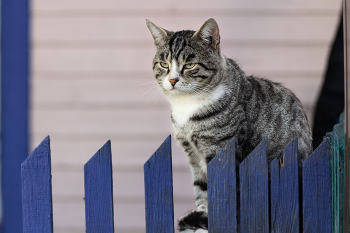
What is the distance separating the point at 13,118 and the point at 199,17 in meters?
1.66

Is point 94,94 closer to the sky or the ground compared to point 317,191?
closer to the sky

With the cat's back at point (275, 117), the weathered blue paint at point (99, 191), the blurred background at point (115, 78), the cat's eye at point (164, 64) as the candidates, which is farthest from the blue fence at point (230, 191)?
the blurred background at point (115, 78)

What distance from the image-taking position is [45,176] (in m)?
1.33

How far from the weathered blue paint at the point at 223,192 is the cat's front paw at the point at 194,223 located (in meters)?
0.16

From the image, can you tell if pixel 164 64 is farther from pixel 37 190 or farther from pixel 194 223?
pixel 37 190

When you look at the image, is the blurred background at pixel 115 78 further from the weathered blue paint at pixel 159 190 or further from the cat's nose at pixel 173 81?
the weathered blue paint at pixel 159 190

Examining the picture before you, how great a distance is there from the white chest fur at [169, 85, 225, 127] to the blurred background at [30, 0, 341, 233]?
3.58 feet

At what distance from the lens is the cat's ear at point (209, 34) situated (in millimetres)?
1855

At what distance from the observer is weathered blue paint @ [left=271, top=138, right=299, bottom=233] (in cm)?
134

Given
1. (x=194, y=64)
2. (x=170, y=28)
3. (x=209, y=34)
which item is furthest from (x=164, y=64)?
(x=170, y=28)

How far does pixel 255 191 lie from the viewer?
135 centimetres

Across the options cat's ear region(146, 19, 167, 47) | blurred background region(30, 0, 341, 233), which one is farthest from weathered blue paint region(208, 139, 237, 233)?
blurred background region(30, 0, 341, 233)

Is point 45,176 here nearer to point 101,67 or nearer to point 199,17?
point 101,67

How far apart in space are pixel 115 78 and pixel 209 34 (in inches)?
52.7
